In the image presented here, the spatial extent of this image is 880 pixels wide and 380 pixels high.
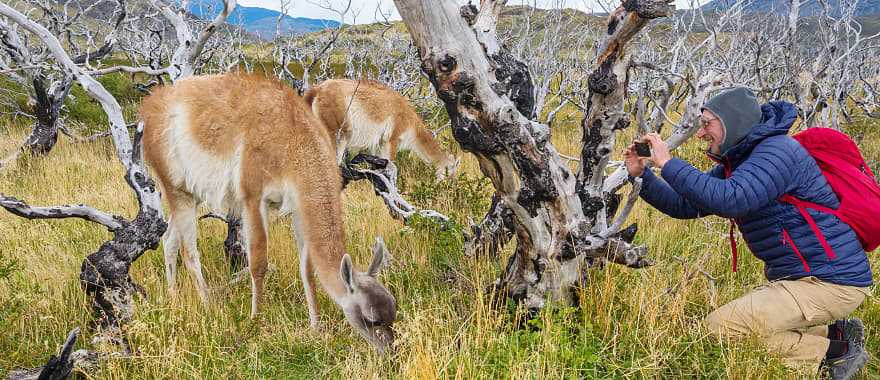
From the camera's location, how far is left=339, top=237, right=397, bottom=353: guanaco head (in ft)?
11.9

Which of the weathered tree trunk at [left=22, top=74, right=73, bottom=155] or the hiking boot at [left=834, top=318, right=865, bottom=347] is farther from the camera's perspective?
the weathered tree trunk at [left=22, top=74, right=73, bottom=155]

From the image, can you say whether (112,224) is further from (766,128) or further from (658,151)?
(766,128)

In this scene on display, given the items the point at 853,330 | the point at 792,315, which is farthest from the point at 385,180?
the point at 853,330

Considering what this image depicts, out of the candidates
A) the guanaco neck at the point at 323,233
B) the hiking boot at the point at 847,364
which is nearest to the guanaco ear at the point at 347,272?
the guanaco neck at the point at 323,233

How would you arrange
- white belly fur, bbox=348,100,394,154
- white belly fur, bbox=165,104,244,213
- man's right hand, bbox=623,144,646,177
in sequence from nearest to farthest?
man's right hand, bbox=623,144,646,177 → white belly fur, bbox=165,104,244,213 → white belly fur, bbox=348,100,394,154

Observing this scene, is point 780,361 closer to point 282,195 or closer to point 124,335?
point 282,195

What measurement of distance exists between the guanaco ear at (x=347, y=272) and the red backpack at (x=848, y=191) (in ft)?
8.69

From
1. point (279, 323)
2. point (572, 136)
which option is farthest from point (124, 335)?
point (572, 136)

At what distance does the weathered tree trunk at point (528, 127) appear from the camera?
9.59 feet

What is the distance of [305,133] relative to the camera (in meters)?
4.39

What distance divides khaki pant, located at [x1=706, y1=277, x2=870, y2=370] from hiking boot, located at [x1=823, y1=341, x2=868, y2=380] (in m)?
0.13

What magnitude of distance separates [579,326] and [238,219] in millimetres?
3522

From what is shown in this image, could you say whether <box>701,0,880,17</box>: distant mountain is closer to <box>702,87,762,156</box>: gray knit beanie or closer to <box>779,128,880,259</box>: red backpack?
<box>779,128,880,259</box>: red backpack

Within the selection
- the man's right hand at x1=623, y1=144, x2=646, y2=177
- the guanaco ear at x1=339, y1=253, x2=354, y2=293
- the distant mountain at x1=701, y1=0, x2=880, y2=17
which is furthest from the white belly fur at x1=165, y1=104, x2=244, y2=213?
the distant mountain at x1=701, y1=0, x2=880, y2=17
